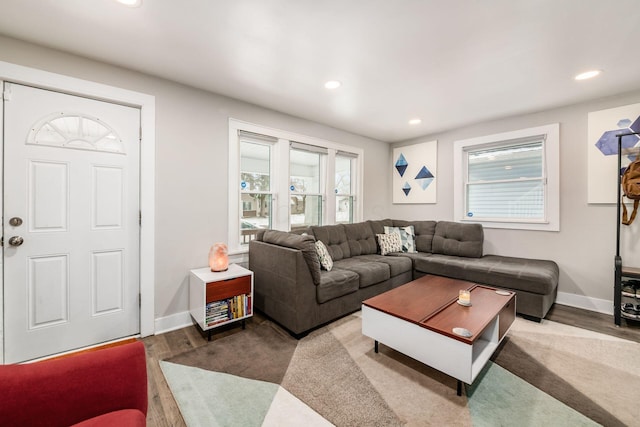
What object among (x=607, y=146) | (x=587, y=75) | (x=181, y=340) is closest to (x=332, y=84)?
(x=587, y=75)

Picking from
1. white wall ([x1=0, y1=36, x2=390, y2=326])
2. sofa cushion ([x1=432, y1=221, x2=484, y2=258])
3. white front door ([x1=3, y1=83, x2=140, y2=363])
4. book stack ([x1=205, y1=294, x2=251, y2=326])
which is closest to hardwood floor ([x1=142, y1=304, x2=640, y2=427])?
book stack ([x1=205, y1=294, x2=251, y2=326])

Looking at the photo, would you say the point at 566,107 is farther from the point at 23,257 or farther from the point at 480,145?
the point at 23,257

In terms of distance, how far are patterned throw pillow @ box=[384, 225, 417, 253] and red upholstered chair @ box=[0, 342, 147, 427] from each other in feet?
12.2

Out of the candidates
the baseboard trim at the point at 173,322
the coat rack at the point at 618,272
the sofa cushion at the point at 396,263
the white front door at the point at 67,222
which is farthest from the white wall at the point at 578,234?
the white front door at the point at 67,222

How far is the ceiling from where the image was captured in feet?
5.38

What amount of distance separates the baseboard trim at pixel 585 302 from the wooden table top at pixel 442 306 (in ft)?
5.01

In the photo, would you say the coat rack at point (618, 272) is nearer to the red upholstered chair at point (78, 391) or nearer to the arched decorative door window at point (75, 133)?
the red upholstered chair at point (78, 391)

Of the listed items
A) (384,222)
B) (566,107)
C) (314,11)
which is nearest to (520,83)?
(566,107)

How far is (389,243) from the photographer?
13.4ft

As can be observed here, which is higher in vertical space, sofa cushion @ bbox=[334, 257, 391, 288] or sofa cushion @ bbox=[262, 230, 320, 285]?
sofa cushion @ bbox=[262, 230, 320, 285]

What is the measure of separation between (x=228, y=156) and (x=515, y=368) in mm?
3211

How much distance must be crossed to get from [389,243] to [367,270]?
121cm

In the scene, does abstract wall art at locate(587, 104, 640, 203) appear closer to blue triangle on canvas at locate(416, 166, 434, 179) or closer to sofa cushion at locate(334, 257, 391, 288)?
blue triangle on canvas at locate(416, 166, 434, 179)

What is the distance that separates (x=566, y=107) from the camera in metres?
3.20
